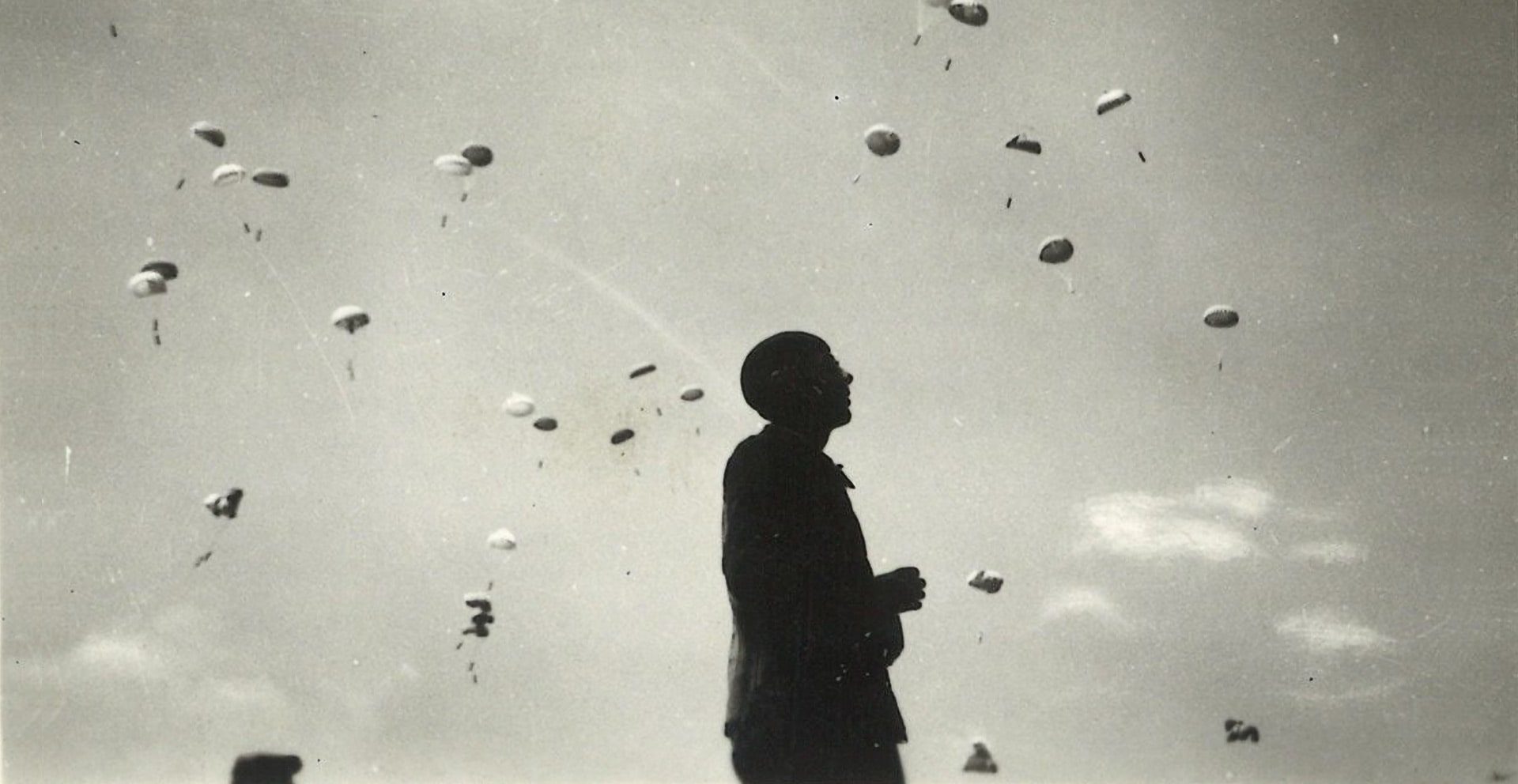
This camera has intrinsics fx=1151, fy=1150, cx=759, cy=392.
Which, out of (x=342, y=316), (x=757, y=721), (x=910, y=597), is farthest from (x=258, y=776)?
(x=342, y=316)

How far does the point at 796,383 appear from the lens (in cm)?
373

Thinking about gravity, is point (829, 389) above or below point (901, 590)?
above

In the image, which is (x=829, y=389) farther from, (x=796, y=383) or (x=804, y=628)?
(x=804, y=628)

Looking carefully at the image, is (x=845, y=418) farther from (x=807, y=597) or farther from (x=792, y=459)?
(x=807, y=597)

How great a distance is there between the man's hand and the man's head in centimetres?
57

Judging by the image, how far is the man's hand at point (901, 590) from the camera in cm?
342

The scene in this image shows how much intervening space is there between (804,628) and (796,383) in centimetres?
79

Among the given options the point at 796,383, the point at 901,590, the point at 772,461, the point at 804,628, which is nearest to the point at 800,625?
the point at 804,628

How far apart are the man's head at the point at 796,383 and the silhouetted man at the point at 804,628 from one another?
129 mm

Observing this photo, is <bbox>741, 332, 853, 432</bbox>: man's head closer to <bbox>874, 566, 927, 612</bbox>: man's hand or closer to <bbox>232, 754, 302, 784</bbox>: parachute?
<bbox>874, 566, 927, 612</bbox>: man's hand

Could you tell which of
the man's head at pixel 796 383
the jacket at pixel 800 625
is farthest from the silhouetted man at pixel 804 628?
the man's head at pixel 796 383

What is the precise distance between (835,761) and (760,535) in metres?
0.69

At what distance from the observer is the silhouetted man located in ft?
11.0

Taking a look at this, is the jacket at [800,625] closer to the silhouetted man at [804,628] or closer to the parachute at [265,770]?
the silhouetted man at [804,628]
